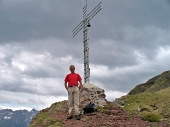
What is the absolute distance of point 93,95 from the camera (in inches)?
769

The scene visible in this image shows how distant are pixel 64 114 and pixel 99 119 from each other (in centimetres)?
303

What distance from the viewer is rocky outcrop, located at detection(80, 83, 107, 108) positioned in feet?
63.1

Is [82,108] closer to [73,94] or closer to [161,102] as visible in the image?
[73,94]

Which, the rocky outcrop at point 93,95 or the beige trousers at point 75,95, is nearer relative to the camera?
the beige trousers at point 75,95

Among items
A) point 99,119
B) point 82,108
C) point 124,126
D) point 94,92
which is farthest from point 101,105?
point 124,126

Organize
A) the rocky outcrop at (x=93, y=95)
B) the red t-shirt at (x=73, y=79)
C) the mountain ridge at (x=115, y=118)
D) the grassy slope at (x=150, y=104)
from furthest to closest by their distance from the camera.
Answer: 1. the grassy slope at (x=150, y=104)
2. the rocky outcrop at (x=93, y=95)
3. the red t-shirt at (x=73, y=79)
4. the mountain ridge at (x=115, y=118)

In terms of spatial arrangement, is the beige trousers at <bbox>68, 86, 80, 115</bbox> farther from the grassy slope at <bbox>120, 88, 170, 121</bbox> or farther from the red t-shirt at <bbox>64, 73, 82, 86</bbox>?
the grassy slope at <bbox>120, 88, 170, 121</bbox>

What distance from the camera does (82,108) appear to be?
670 inches

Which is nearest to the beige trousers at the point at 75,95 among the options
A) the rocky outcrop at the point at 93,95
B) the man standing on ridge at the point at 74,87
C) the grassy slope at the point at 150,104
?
the man standing on ridge at the point at 74,87

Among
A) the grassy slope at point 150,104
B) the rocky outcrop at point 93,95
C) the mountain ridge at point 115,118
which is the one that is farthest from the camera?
the grassy slope at point 150,104

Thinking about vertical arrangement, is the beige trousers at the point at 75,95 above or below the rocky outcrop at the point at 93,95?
below

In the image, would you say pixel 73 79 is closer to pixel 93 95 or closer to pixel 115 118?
pixel 115 118

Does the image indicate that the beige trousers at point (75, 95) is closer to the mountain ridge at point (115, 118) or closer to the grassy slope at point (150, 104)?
the mountain ridge at point (115, 118)

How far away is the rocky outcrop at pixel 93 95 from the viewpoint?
19234 mm
